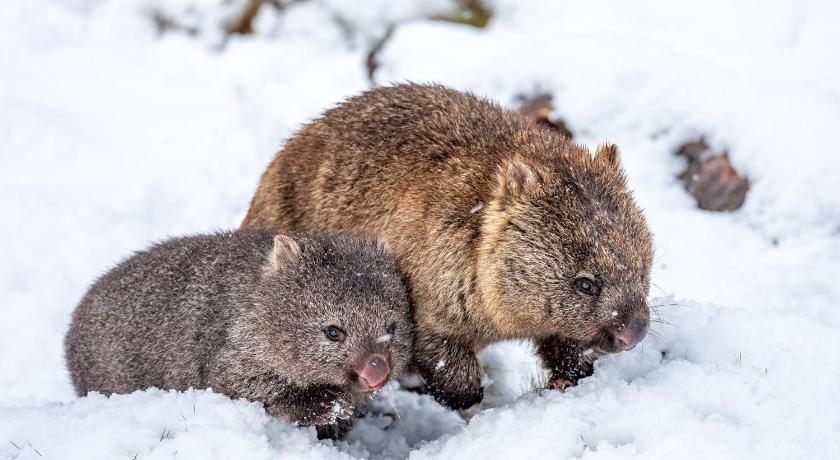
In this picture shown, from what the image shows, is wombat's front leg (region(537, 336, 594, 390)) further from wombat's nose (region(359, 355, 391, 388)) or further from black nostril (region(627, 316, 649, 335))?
wombat's nose (region(359, 355, 391, 388))

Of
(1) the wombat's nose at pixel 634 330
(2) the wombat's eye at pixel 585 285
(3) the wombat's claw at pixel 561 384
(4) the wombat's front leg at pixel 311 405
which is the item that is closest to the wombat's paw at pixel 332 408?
(4) the wombat's front leg at pixel 311 405

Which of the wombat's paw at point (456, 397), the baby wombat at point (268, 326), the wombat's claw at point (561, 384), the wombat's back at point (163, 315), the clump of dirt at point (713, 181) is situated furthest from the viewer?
the clump of dirt at point (713, 181)

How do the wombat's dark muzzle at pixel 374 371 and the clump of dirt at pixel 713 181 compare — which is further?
the clump of dirt at pixel 713 181

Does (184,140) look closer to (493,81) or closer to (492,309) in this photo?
(493,81)

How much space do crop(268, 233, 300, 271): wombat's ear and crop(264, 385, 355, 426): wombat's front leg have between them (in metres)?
0.71

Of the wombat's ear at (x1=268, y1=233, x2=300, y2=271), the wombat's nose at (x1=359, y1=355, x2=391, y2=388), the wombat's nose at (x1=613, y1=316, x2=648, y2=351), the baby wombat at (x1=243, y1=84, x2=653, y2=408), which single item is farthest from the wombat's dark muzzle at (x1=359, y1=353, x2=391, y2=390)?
the wombat's nose at (x1=613, y1=316, x2=648, y2=351)

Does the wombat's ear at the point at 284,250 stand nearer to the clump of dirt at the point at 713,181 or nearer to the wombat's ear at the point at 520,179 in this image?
the wombat's ear at the point at 520,179

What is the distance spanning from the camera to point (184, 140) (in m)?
9.88

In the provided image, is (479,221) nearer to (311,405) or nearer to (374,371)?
(374,371)

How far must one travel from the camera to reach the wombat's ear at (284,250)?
521 centimetres

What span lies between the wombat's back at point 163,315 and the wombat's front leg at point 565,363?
1859 mm

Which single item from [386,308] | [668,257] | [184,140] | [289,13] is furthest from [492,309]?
[289,13]

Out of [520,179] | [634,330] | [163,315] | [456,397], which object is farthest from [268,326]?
[634,330]

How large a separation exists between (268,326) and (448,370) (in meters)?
1.14
